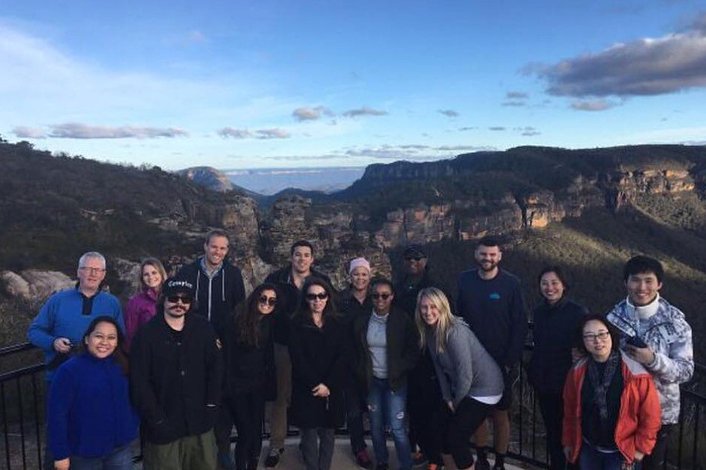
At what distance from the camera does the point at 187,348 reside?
404cm

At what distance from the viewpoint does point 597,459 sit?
382 cm

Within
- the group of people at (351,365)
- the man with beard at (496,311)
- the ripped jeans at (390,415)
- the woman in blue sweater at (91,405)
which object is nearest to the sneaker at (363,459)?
the group of people at (351,365)

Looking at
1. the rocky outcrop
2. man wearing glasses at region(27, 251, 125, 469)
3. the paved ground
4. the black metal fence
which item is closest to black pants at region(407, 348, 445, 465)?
the paved ground

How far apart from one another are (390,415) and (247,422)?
128 cm

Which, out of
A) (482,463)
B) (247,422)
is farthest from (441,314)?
(247,422)

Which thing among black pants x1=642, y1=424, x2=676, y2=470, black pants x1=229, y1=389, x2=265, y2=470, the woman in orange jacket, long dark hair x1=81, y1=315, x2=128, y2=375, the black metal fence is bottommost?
the black metal fence

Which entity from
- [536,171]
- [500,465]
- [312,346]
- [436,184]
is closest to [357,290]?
[312,346]

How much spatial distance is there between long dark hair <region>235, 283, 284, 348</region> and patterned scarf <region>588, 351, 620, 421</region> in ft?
8.81

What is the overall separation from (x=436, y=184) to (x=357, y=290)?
104238 millimetres

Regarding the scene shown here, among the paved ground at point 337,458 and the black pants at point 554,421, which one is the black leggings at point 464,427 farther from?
the paved ground at point 337,458

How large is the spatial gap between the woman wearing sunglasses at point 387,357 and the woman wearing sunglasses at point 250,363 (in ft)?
2.63

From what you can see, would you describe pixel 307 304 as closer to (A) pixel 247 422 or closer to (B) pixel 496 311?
(A) pixel 247 422

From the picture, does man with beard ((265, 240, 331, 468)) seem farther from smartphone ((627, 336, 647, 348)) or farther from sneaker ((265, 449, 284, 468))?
smartphone ((627, 336, 647, 348))

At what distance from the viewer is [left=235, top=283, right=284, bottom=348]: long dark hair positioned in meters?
4.70
